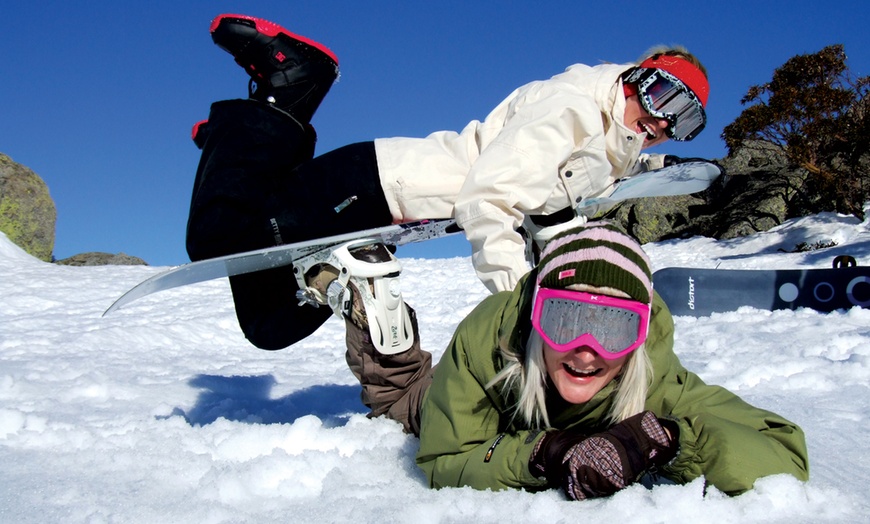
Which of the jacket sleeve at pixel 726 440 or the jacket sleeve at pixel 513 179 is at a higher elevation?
the jacket sleeve at pixel 513 179

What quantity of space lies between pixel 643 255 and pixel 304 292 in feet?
4.65

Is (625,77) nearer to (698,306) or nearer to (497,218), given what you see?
(497,218)

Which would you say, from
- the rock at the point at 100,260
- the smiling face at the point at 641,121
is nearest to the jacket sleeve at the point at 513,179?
the smiling face at the point at 641,121

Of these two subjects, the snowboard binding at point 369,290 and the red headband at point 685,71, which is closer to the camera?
the snowboard binding at point 369,290

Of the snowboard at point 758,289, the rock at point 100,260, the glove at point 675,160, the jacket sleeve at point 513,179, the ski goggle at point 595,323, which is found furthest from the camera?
the rock at point 100,260

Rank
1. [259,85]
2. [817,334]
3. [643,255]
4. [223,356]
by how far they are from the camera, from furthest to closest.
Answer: [223,356] < [817,334] < [259,85] < [643,255]

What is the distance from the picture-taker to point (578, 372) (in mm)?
1685

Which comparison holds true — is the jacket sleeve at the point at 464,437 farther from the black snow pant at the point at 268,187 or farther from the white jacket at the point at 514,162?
the black snow pant at the point at 268,187

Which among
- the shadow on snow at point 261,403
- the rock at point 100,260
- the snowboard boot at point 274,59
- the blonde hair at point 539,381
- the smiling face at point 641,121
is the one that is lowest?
the shadow on snow at point 261,403

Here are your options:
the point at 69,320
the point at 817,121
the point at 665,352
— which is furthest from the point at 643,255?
the point at 817,121

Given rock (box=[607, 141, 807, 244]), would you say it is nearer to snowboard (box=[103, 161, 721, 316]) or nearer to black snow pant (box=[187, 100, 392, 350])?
snowboard (box=[103, 161, 721, 316])

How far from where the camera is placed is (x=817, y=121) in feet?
45.8

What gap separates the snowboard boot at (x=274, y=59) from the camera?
2812 mm

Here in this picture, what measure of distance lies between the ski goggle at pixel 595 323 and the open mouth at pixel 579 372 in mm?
72
